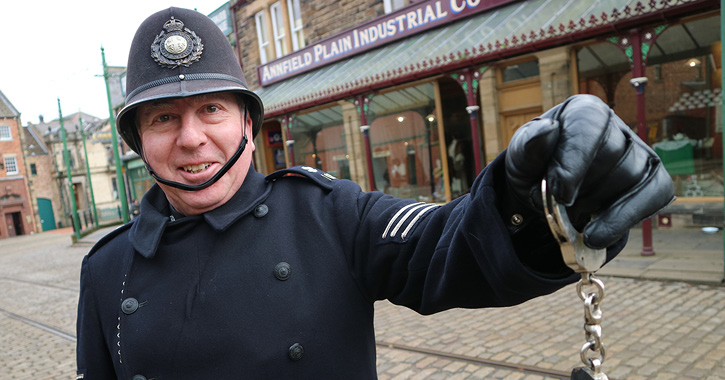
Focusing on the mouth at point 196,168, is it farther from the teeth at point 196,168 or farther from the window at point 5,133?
the window at point 5,133

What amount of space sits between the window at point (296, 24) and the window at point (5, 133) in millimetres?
37950

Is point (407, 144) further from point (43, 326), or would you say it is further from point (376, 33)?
point (43, 326)

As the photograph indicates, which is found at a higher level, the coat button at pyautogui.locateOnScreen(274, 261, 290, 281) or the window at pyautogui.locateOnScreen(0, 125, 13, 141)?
the window at pyautogui.locateOnScreen(0, 125, 13, 141)

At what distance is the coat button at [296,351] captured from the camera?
1528 mm

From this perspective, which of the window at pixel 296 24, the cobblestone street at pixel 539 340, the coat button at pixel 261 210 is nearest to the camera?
the coat button at pixel 261 210

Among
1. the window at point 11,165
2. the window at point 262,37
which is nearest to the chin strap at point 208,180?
the window at point 262,37

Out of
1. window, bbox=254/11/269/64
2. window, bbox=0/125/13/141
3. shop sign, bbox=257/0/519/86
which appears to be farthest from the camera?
window, bbox=0/125/13/141

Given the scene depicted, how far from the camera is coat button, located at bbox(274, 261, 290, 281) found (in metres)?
1.60

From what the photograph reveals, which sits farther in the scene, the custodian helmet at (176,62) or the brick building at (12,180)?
the brick building at (12,180)

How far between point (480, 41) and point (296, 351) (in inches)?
341

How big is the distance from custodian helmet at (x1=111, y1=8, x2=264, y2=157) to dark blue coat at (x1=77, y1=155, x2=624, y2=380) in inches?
15.2

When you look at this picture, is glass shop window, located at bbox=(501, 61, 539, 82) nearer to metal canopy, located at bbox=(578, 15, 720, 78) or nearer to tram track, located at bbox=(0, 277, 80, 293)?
metal canopy, located at bbox=(578, 15, 720, 78)

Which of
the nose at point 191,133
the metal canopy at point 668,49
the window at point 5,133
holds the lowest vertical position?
the nose at point 191,133

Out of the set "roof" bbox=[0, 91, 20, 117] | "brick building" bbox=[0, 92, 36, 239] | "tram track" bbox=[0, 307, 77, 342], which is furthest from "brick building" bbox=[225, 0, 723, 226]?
"roof" bbox=[0, 91, 20, 117]
